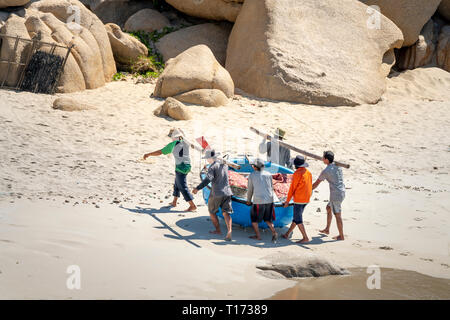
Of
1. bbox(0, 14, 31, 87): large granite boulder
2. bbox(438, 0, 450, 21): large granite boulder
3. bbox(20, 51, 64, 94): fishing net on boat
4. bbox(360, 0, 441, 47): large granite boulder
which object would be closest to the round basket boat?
bbox(20, 51, 64, 94): fishing net on boat

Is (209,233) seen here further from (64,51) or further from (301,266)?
(64,51)

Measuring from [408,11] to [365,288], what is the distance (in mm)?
15864

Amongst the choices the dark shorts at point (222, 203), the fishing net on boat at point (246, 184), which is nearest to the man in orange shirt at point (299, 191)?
the fishing net on boat at point (246, 184)

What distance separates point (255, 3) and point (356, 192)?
9533 mm

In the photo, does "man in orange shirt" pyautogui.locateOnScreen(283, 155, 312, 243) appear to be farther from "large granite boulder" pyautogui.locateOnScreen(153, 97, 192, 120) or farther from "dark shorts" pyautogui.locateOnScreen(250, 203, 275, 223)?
"large granite boulder" pyautogui.locateOnScreen(153, 97, 192, 120)

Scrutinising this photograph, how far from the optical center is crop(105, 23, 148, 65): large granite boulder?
18.5 meters

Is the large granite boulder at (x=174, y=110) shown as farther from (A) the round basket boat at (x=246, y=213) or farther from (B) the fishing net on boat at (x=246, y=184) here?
(A) the round basket boat at (x=246, y=213)

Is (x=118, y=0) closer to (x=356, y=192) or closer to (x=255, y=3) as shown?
(x=255, y=3)

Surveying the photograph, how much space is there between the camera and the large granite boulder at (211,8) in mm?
19703

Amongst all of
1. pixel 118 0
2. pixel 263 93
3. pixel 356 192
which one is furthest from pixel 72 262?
pixel 118 0

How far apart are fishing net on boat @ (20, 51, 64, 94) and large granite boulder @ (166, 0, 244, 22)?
629 centimetres

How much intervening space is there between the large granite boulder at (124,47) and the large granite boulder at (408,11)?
28.1ft
